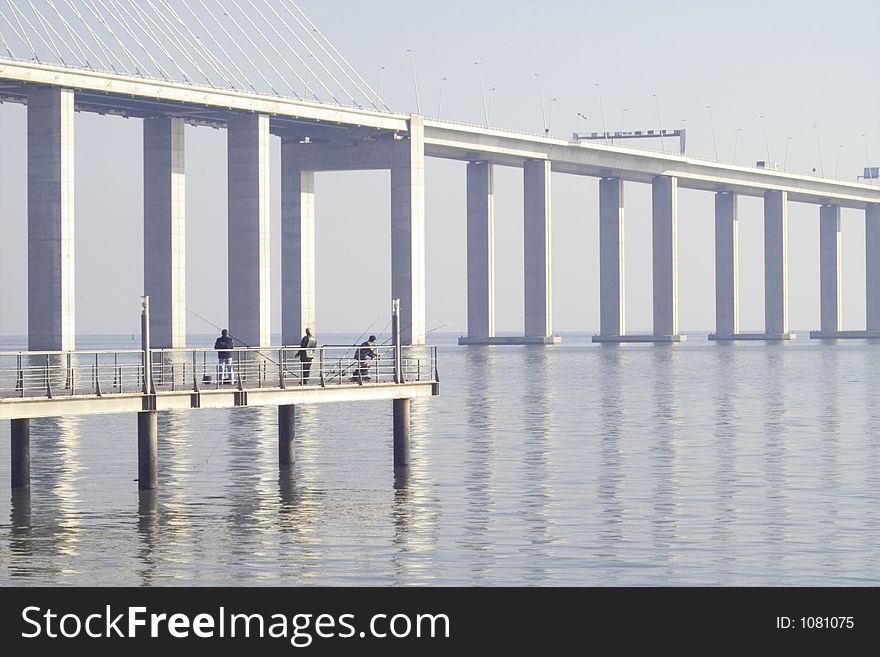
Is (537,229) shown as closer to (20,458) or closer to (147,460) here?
(20,458)

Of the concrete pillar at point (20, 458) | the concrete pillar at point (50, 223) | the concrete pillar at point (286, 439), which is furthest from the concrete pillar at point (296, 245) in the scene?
the concrete pillar at point (20, 458)

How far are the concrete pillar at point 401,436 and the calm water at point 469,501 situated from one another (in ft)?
2.12

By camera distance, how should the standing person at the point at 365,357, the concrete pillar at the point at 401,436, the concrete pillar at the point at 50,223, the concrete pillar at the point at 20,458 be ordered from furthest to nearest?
the concrete pillar at the point at 50,223, the concrete pillar at the point at 401,436, the standing person at the point at 365,357, the concrete pillar at the point at 20,458

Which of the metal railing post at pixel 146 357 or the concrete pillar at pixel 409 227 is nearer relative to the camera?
Result: the metal railing post at pixel 146 357

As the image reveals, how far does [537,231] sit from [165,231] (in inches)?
1967

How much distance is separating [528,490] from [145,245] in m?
95.0

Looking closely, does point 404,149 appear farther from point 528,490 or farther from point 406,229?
point 528,490

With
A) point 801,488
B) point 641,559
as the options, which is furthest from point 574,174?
point 641,559

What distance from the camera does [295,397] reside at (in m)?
48.3

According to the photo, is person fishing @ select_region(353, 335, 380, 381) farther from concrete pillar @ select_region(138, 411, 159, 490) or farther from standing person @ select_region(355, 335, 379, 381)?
concrete pillar @ select_region(138, 411, 159, 490)

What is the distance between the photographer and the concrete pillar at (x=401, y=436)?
2039 inches

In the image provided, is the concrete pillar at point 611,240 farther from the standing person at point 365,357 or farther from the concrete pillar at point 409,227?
the standing person at point 365,357

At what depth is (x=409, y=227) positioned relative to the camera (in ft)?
511

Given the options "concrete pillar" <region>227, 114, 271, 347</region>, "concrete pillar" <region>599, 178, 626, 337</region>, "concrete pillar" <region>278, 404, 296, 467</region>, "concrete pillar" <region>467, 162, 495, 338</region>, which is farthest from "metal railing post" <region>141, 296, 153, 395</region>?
"concrete pillar" <region>599, 178, 626, 337</region>
